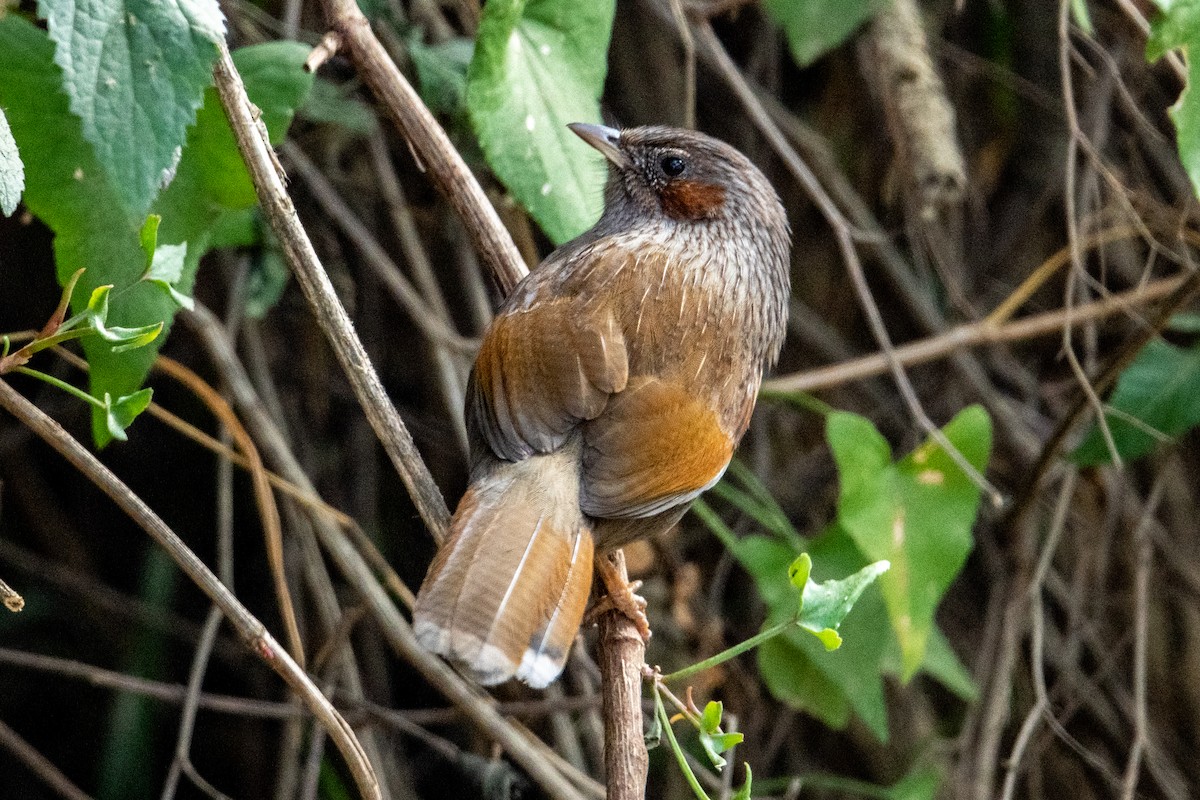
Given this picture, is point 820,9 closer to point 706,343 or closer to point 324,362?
point 706,343

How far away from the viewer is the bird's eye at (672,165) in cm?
322

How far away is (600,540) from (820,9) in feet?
6.39

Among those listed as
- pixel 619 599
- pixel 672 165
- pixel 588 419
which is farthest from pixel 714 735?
pixel 672 165

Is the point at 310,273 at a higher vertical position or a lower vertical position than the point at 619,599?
higher

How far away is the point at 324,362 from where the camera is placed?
14.2ft

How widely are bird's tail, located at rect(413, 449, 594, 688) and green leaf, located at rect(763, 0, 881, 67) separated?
1851 mm

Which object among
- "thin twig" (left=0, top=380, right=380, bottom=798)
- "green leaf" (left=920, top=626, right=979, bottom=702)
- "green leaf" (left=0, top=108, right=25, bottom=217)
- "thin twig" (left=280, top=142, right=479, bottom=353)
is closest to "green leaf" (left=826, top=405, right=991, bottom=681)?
"green leaf" (left=920, top=626, right=979, bottom=702)

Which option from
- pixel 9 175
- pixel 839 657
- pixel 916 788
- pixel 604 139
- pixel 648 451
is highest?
pixel 9 175

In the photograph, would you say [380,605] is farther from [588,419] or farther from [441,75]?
[441,75]

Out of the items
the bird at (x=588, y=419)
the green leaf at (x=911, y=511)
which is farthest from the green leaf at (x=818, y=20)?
the green leaf at (x=911, y=511)

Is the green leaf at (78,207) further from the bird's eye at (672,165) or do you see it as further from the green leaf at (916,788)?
the green leaf at (916,788)

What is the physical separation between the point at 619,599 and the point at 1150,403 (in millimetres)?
1901

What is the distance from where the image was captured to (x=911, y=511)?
3.29 meters

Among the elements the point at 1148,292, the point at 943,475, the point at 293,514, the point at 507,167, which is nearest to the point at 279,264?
the point at 293,514
